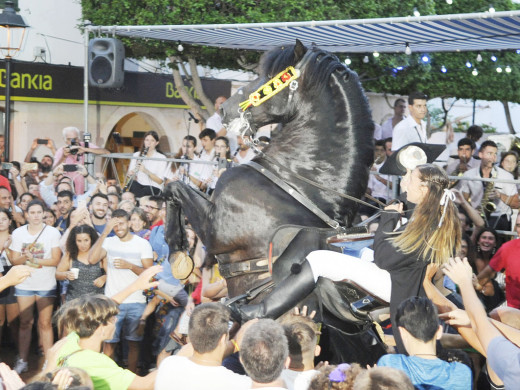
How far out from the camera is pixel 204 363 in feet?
14.7

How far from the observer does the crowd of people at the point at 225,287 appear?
4.34 metres

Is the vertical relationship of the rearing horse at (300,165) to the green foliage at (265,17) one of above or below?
below

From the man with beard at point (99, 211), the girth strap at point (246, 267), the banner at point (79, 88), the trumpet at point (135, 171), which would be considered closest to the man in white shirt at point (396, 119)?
the trumpet at point (135, 171)

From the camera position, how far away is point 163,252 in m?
9.02

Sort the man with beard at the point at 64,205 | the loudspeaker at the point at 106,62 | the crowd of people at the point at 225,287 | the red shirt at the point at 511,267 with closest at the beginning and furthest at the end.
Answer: the crowd of people at the point at 225,287, the red shirt at the point at 511,267, the man with beard at the point at 64,205, the loudspeaker at the point at 106,62

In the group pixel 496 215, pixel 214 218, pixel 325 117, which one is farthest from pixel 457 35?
pixel 214 218

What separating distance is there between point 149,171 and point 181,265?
16.2ft

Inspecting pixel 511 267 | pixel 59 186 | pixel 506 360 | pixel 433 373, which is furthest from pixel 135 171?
pixel 506 360

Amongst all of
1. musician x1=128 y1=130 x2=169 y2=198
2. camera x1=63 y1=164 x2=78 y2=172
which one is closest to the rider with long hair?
musician x1=128 y1=130 x2=169 y2=198

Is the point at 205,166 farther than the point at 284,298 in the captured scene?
Yes

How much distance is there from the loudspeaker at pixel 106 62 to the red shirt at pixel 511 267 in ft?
17.8

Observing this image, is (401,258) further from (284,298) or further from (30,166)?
(30,166)

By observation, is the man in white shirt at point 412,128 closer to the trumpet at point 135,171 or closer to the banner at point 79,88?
the trumpet at point 135,171

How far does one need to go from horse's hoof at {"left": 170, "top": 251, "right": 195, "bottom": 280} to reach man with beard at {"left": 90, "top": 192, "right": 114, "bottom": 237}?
11.1 feet
